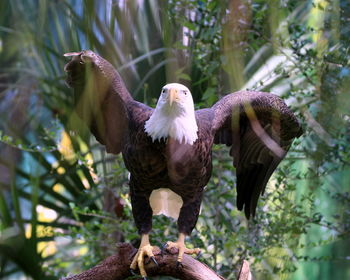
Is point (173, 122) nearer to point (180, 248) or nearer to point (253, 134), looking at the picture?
point (180, 248)

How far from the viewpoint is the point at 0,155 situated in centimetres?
130

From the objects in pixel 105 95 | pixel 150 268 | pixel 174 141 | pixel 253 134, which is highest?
pixel 105 95

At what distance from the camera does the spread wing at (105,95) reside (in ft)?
6.79

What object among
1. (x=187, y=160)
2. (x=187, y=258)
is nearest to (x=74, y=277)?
(x=187, y=258)

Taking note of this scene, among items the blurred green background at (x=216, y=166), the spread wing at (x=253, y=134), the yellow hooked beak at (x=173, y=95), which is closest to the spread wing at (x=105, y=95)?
the blurred green background at (x=216, y=166)

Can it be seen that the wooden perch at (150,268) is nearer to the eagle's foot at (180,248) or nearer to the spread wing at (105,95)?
the eagle's foot at (180,248)

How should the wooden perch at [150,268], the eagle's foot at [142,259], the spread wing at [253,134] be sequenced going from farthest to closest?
the spread wing at [253,134], the eagle's foot at [142,259], the wooden perch at [150,268]

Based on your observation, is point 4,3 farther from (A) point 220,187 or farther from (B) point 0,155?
(A) point 220,187

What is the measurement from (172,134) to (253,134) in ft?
2.15

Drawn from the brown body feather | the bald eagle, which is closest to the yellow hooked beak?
the bald eagle

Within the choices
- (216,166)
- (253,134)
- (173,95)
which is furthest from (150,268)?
(216,166)

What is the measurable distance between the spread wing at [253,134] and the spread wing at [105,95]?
421 mm

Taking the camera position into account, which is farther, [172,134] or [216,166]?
[216,166]

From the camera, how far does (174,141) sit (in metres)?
2.07
